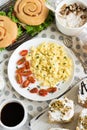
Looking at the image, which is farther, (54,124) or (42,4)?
(42,4)

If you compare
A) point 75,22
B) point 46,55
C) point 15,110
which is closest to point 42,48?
point 46,55

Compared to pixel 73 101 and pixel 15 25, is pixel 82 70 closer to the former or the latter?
pixel 73 101

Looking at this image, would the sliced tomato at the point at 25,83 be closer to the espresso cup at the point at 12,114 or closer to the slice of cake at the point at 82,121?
the espresso cup at the point at 12,114

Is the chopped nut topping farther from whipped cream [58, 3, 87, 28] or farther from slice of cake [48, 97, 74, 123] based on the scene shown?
whipped cream [58, 3, 87, 28]

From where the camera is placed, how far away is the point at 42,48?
5.76ft

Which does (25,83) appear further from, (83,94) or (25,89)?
(83,94)

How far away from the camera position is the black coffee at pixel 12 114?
62.7 inches

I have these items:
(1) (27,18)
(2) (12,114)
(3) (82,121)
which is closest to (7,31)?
(1) (27,18)

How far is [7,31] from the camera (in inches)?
69.3

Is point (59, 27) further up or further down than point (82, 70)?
further up

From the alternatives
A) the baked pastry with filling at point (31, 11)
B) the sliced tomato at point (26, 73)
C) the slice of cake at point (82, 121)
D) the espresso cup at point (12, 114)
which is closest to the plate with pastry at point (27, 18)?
the baked pastry with filling at point (31, 11)

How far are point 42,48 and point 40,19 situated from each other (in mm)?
112

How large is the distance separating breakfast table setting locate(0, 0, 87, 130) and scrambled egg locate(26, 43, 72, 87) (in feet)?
0.08

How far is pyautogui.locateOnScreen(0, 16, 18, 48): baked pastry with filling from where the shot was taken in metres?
1.75
